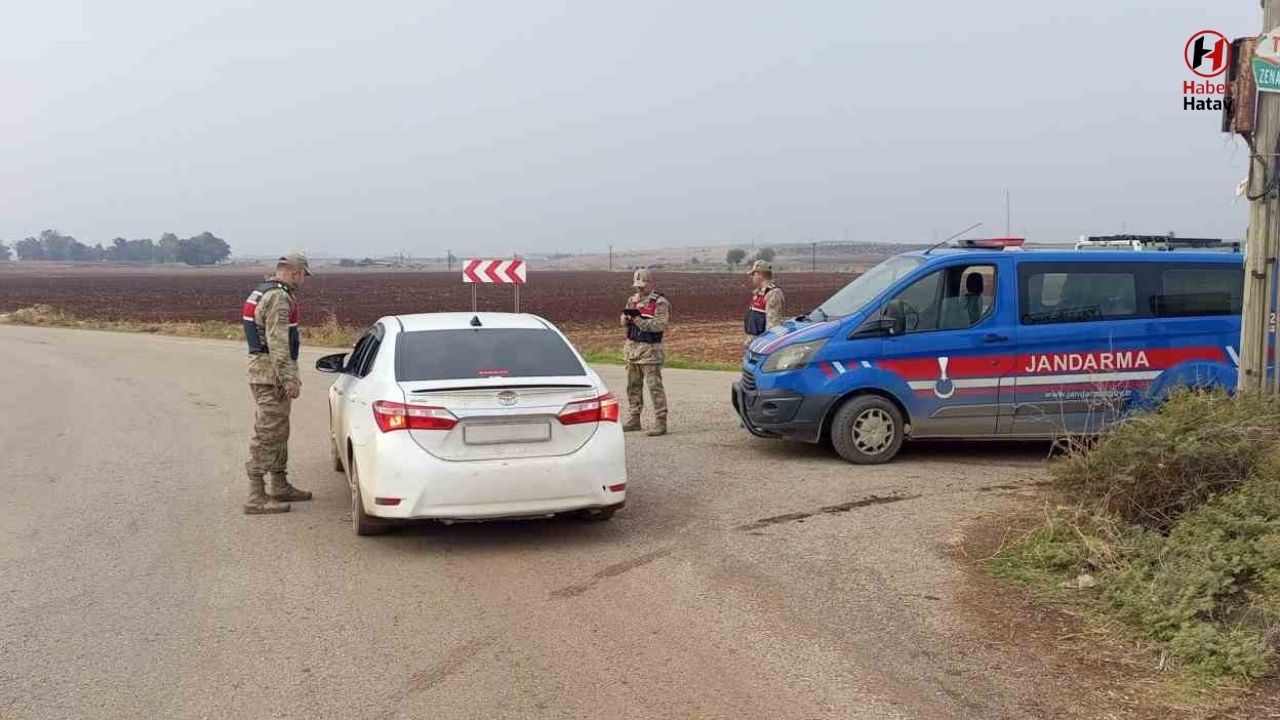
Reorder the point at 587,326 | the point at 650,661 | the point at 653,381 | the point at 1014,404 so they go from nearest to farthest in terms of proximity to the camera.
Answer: the point at 650,661, the point at 1014,404, the point at 653,381, the point at 587,326

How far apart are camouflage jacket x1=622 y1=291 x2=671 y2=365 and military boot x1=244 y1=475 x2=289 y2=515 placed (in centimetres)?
409

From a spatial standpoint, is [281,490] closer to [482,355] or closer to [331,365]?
[331,365]

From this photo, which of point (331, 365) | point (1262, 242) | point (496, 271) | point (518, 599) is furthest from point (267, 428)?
point (496, 271)

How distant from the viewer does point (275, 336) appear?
24.7 feet

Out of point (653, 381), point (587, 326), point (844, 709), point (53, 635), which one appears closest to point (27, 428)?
point (653, 381)

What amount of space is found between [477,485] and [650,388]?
4.70 meters

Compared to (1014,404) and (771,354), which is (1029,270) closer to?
(1014,404)

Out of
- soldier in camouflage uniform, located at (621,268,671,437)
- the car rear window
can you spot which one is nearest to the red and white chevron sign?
soldier in camouflage uniform, located at (621,268,671,437)

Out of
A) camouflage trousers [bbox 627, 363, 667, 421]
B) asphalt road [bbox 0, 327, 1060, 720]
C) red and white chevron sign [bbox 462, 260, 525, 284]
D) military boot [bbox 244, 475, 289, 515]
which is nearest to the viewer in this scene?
asphalt road [bbox 0, 327, 1060, 720]

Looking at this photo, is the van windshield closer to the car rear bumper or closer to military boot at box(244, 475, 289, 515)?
the car rear bumper

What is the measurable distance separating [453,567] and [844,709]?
2792mm

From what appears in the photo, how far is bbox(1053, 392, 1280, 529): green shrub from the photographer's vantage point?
5672 millimetres

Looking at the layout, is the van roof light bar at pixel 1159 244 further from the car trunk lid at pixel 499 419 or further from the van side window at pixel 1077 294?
the car trunk lid at pixel 499 419

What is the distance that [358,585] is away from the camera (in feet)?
19.2
